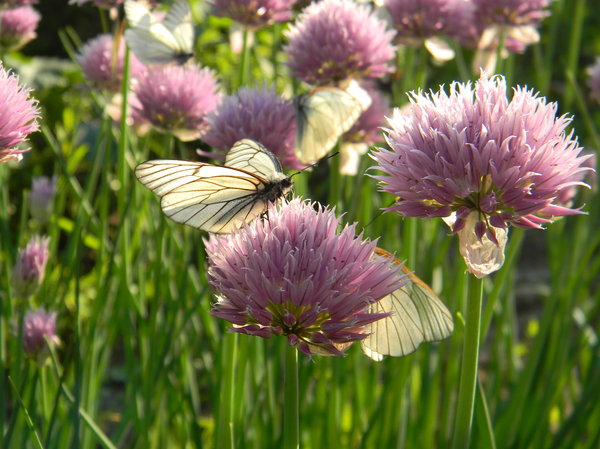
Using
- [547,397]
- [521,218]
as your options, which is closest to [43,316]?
[521,218]

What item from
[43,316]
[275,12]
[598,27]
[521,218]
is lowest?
[43,316]

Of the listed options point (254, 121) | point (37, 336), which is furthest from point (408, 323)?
point (37, 336)

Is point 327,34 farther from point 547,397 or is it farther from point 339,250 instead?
point 547,397

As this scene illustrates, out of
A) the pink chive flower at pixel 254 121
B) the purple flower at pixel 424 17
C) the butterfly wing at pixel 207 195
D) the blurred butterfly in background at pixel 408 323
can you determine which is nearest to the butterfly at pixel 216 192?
the butterfly wing at pixel 207 195

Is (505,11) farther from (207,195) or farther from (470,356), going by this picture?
(470,356)

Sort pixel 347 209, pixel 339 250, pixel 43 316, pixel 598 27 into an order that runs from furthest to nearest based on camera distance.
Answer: pixel 598 27 → pixel 347 209 → pixel 43 316 → pixel 339 250

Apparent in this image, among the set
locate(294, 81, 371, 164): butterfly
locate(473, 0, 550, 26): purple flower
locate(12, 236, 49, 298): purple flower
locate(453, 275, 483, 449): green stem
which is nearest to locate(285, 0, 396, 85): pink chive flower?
locate(294, 81, 371, 164): butterfly

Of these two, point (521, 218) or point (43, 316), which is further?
point (43, 316)
